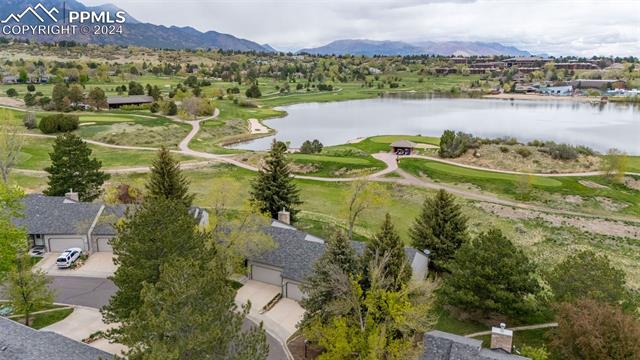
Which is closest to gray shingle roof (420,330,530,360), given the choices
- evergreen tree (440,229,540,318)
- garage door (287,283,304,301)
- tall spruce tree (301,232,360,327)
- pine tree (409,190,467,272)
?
tall spruce tree (301,232,360,327)

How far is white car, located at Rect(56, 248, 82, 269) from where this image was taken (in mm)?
30188

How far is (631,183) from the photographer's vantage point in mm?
55375

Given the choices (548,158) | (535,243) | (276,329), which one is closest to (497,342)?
(276,329)

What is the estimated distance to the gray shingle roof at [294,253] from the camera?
87.9 ft

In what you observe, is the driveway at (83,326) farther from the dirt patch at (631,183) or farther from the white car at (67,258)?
the dirt patch at (631,183)

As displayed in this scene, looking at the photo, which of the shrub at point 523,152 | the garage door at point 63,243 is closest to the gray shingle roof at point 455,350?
the garage door at point 63,243

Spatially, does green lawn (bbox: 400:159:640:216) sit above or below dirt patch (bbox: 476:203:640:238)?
above

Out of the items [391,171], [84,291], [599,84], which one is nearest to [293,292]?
[84,291]

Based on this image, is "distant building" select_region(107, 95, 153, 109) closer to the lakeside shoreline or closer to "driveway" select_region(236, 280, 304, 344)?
"driveway" select_region(236, 280, 304, 344)

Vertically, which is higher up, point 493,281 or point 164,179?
point 164,179

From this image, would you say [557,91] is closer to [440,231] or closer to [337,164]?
[337,164]

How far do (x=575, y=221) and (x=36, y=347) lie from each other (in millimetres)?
43385

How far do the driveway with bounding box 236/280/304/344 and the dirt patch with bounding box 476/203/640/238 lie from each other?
26561 millimetres

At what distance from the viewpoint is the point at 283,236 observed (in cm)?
2972
